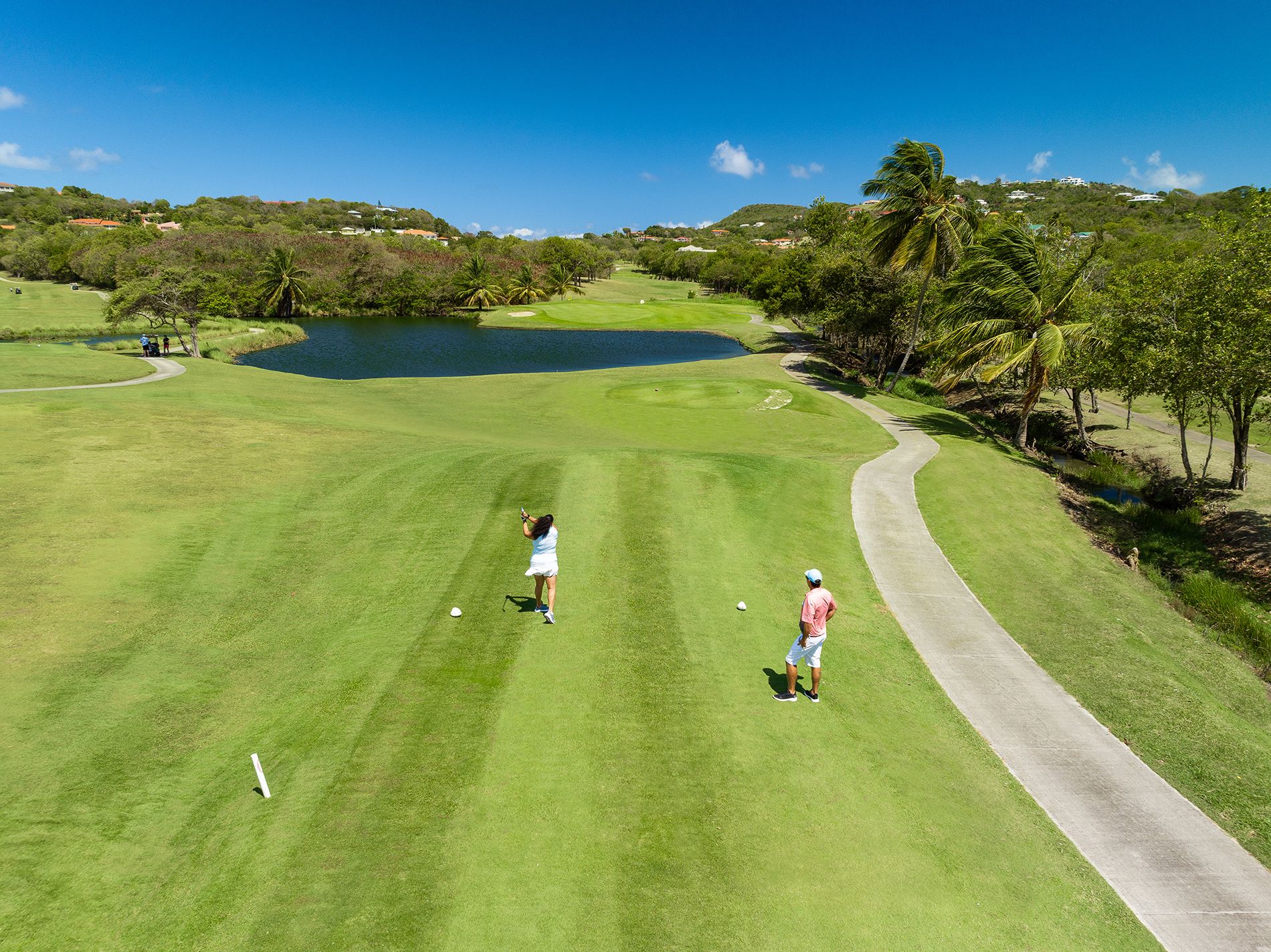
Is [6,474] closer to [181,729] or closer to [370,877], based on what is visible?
[181,729]

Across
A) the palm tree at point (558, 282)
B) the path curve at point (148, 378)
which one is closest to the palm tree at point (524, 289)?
the palm tree at point (558, 282)

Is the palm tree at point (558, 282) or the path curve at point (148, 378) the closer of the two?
the path curve at point (148, 378)

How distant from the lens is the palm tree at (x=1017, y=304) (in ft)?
96.7

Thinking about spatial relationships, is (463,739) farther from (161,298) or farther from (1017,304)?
(161,298)

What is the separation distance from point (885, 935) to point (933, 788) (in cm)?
279

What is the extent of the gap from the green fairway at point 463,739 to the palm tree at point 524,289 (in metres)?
103

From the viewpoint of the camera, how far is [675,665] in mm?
10148

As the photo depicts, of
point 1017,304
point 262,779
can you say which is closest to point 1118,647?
Answer: point 262,779

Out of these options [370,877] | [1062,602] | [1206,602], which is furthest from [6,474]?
[1206,602]

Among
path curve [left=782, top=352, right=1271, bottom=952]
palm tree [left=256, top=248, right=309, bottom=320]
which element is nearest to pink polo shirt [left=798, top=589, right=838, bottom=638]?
path curve [left=782, top=352, right=1271, bottom=952]

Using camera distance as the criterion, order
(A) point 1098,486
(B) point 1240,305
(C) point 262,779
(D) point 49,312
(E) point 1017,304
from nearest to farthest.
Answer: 1. (C) point 262,779
2. (B) point 1240,305
3. (A) point 1098,486
4. (E) point 1017,304
5. (D) point 49,312

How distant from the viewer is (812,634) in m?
9.36

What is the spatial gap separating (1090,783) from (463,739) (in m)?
9.50

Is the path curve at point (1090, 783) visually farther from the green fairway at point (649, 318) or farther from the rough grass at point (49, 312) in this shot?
the rough grass at point (49, 312)
